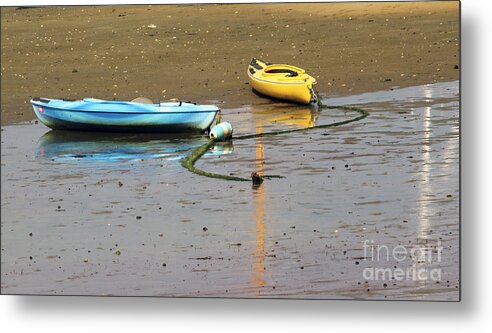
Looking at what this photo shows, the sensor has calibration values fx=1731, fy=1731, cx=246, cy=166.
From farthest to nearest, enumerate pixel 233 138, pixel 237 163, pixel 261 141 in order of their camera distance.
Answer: pixel 233 138 → pixel 261 141 → pixel 237 163

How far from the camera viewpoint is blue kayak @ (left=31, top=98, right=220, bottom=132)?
50.4ft

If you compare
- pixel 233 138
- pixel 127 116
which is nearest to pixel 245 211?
pixel 233 138

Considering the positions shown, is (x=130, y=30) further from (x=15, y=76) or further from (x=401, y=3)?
(x=401, y=3)

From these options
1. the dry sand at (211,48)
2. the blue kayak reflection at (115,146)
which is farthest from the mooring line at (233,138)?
the dry sand at (211,48)

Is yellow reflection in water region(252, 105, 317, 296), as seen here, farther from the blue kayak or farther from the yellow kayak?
the blue kayak

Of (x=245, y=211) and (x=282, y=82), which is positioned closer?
(x=245, y=211)

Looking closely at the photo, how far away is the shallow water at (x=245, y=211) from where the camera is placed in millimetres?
13750

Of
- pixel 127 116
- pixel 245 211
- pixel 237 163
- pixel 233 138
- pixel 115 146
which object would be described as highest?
pixel 127 116

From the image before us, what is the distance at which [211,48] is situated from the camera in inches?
610

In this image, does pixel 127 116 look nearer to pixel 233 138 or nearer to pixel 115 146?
pixel 115 146

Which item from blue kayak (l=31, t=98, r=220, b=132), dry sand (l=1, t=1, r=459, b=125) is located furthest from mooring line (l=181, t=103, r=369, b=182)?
dry sand (l=1, t=1, r=459, b=125)

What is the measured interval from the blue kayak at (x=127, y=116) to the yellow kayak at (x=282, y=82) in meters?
0.48

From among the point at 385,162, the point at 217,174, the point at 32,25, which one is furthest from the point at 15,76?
the point at 385,162

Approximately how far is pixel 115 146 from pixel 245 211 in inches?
60.6
